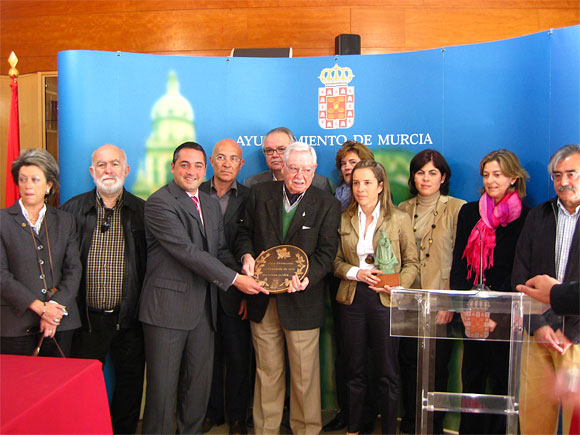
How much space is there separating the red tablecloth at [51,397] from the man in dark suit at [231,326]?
1563 mm

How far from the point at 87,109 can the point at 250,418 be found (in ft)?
8.72

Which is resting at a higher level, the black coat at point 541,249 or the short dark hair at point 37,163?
the short dark hair at point 37,163

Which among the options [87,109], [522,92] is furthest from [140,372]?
[522,92]

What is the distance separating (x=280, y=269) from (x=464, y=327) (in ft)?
3.88

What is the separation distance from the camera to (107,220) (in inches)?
134

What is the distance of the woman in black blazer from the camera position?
2.97 metres

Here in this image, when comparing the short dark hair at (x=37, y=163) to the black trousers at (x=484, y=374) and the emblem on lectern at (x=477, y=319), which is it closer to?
the emblem on lectern at (x=477, y=319)

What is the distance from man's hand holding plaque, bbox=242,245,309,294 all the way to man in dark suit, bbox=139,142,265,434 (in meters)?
0.08

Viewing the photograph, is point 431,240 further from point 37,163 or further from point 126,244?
point 37,163

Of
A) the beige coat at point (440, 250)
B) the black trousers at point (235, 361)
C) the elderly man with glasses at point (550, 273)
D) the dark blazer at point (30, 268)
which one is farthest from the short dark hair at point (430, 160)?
the dark blazer at point (30, 268)

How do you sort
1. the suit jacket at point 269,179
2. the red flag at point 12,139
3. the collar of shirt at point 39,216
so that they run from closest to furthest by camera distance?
the collar of shirt at point 39,216
the suit jacket at point 269,179
the red flag at point 12,139

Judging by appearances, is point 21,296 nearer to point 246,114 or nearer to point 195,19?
point 246,114

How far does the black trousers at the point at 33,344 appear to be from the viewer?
9.78 ft

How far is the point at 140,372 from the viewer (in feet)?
11.8
